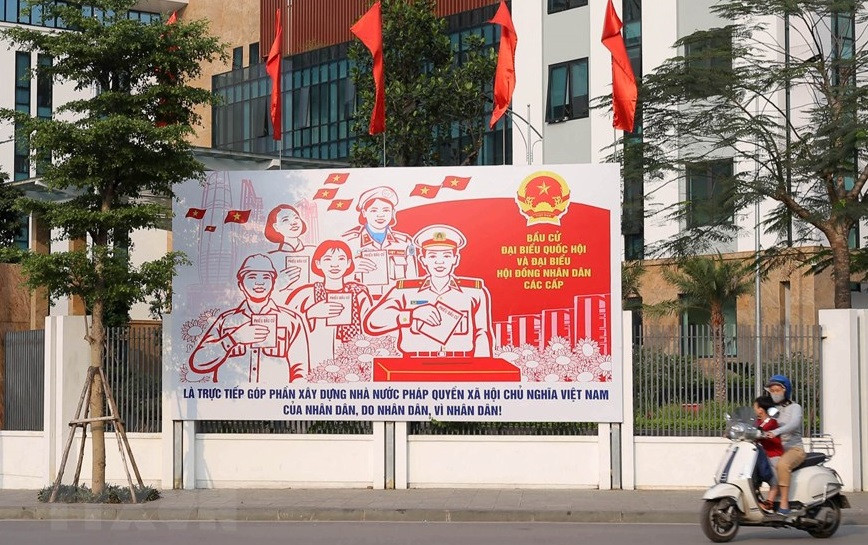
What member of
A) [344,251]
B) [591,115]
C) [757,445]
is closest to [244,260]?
[344,251]

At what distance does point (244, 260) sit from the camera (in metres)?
19.0

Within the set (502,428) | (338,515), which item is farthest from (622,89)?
(338,515)

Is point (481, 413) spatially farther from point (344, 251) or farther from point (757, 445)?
point (757, 445)

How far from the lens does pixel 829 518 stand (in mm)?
13688

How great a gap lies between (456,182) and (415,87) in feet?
46.8

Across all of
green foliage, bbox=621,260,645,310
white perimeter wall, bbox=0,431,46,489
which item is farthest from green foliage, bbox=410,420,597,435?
green foliage, bbox=621,260,645,310

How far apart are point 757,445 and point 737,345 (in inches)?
179

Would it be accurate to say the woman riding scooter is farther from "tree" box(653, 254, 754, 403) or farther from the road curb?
"tree" box(653, 254, 754, 403)

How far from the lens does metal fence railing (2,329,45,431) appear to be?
1980 cm

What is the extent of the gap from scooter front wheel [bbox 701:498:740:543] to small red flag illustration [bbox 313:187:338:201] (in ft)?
25.4

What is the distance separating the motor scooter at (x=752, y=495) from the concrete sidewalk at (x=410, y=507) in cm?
186

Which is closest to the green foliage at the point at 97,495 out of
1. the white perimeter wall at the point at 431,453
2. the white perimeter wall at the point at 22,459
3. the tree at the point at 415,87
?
the white perimeter wall at the point at 431,453

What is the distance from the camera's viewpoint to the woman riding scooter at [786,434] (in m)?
13.5

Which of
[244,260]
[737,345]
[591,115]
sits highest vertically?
A: [591,115]
